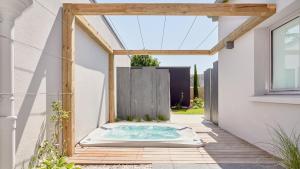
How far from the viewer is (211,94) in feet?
35.6

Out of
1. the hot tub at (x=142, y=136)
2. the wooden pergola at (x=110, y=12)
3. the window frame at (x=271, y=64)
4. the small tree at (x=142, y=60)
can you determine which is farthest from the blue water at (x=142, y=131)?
the small tree at (x=142, y=60)

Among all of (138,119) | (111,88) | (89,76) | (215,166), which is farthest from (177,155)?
(138,119)

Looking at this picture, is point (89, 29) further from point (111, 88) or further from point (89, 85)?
Answer: point (111, 88)

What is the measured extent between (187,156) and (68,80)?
2.48 m

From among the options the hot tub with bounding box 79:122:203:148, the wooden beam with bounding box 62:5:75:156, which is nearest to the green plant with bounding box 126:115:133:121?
the hot tub with bounding box 79:122:203:148

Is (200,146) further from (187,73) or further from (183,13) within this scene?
(187,73)

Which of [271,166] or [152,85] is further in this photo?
[152,85]

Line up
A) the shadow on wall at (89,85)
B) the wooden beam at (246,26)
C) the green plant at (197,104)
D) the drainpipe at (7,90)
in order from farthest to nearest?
the green plant at (197,104)
the shadow on wall at (89,85)
the wooden beam at (246,26)
the drainpipe at (7,90)

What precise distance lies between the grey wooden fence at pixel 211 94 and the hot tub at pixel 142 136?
2.49 meters

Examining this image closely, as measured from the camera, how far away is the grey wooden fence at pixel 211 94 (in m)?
10.0

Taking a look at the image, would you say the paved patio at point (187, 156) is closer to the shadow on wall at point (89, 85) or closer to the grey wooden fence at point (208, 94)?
the shadow on wall at point (89, 85)

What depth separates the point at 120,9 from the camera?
16.2ft

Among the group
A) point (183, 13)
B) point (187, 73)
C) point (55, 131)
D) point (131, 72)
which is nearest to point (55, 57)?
point (55, 131)

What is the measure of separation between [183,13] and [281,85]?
7.51 ft
